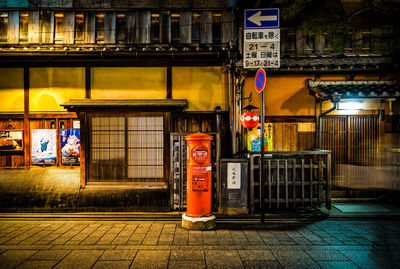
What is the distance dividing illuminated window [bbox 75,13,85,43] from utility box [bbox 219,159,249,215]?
7274mm

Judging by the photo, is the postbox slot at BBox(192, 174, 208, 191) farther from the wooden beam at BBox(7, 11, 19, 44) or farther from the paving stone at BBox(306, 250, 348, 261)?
the wooden beam at BBox(7, 11, 19, 44)

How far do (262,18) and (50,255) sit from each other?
26.0 ft

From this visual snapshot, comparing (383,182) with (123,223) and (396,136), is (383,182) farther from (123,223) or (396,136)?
(123,223)

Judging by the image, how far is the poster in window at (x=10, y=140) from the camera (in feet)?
27.1

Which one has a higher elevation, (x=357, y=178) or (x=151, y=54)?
(x=151, y=54)

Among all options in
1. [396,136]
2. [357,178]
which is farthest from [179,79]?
[396,136]

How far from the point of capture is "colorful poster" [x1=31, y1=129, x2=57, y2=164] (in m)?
8.29

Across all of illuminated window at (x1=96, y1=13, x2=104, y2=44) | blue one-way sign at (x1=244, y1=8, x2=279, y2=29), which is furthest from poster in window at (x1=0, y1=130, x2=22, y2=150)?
blue one-way sign at (x1=244, y1=8, x2=279, y2=29)

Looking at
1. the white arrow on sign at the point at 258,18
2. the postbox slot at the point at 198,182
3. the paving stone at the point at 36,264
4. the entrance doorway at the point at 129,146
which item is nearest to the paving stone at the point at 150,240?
the postbox slot at the point at 198,182

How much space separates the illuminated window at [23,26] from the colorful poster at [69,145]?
400 centimetres

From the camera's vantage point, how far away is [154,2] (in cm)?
891

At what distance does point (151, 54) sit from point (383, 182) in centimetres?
995

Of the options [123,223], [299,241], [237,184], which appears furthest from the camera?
[237,184]

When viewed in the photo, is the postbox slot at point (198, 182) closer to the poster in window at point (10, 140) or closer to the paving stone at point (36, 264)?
the paving stone at point (36, 264)
